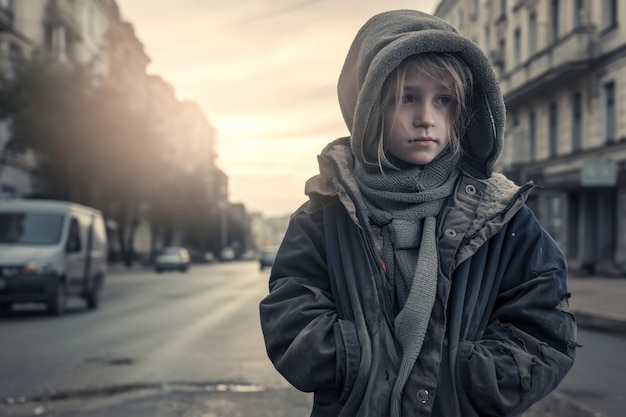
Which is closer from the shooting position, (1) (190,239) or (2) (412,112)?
(2) (412,112)

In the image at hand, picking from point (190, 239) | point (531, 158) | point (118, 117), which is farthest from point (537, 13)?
point (190, 239)

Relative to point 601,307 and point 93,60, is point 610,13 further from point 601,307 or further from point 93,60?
point 93,60

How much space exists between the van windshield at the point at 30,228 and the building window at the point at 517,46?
2383 centimetres

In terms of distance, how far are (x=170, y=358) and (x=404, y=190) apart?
6.91m

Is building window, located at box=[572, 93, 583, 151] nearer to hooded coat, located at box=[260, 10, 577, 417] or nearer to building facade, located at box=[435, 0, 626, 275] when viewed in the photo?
building facade, located at box=[435, 0, 626, 275]

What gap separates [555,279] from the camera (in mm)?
1748

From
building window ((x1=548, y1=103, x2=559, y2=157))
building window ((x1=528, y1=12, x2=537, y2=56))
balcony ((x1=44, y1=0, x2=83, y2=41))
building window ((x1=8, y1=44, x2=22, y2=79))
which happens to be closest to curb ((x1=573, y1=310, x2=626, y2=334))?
building window ((x1=548, y1=103, x2=559, y2=157))

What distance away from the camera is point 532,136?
31.5 meters

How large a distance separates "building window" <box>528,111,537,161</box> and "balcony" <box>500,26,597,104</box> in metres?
0.90

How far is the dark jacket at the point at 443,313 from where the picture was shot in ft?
5.53

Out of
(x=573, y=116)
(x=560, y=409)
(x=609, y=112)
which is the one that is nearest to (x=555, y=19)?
(x=573, y=116)

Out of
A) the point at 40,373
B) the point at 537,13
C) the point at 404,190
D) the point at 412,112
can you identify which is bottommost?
the point at 40,373

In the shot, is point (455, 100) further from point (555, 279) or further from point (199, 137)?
point (199, 137)

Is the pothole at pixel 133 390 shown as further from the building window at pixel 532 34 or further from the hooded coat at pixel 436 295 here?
the building window at pixel 532 34
